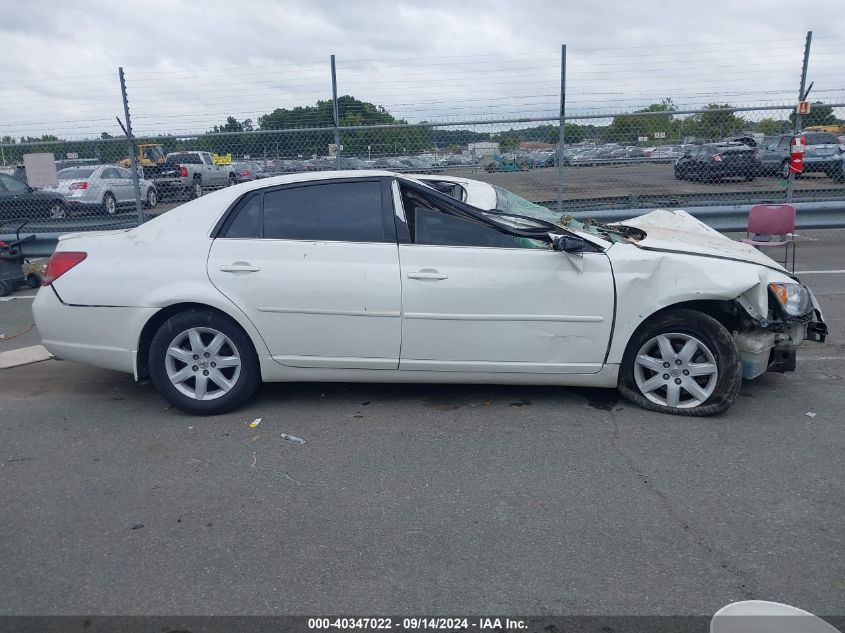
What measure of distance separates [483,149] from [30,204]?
8101mm

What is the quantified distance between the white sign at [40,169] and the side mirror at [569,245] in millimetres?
9040

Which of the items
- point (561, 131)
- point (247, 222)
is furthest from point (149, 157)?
point (247, 222)

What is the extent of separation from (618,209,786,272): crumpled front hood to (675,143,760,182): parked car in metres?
6.03

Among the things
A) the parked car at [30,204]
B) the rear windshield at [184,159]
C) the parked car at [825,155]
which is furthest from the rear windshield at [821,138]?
the parked car at [30,204]

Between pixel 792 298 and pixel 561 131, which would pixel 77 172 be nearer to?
Result: pixel 561 131

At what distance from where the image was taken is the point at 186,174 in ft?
42.5

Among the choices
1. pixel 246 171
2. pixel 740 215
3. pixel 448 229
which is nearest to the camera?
pixel 448 229

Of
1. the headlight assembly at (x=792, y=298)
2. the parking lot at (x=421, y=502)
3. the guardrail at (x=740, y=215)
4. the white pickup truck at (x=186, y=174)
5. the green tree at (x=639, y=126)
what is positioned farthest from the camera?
the white pickup truck at (x=186, y=174)

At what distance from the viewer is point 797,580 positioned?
9.68ft

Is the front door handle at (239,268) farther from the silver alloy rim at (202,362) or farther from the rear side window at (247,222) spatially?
the silver alloy rim at (202,362)

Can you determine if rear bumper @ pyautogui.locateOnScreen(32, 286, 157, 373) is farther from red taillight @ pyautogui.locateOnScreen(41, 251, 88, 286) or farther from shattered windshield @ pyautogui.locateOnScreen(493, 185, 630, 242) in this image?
shattered windshield @ pyautogui.locateOnScreen(493, 185, 630, 242)

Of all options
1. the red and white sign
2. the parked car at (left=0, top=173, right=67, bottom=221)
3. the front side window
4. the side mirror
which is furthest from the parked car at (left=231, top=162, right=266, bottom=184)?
the red and white sign

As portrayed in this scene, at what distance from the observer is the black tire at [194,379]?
4742 millimetres

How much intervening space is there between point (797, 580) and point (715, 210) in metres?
9.55
